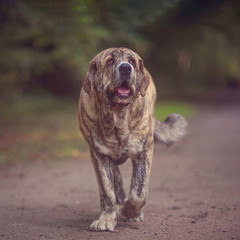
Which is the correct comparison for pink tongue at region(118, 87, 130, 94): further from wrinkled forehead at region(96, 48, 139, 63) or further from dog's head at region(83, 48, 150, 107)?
wrinkled forehead at region(96, 48, 139, 63)

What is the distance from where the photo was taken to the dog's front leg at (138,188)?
16.6 feet

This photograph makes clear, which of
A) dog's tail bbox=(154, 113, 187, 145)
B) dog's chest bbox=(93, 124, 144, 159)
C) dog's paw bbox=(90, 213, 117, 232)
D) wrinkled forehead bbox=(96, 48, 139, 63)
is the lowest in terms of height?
dog's paw bbox=(90, 213, 117, 232)

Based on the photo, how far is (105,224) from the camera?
4848 mm

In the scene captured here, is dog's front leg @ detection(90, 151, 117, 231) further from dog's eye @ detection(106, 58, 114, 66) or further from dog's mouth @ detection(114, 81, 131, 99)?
dog's eye @ detection(106, 58, 114, 66)

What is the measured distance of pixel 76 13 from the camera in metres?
12.7

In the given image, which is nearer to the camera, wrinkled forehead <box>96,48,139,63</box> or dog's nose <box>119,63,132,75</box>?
dog's nose <box>119,63,132,75</box>

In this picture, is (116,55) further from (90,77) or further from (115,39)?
(115,39)

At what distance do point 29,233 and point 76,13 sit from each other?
28.9 feet

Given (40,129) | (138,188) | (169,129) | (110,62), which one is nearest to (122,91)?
(110,62)

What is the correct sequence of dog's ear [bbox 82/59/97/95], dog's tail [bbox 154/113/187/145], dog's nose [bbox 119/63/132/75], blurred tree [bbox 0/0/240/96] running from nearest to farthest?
dog's nose [bbox 119/63/132/75] → dog's ear [bbox 82/59/97/95] → dog's tail [bbox 154/113/187/145] → blurred tree [bbox 0/0/240/96]

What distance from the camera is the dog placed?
4836 mm

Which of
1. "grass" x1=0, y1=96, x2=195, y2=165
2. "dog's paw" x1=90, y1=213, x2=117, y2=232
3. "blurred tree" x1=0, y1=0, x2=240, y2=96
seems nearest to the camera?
"dog's paw" x1=90, y1=213, x2=117, y2=232

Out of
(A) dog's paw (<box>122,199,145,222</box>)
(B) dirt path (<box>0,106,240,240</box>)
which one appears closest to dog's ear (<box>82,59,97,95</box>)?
(A) dog's paw (<box>122,199,145,222</box>)

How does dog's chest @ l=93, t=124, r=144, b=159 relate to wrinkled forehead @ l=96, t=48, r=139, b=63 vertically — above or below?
below
